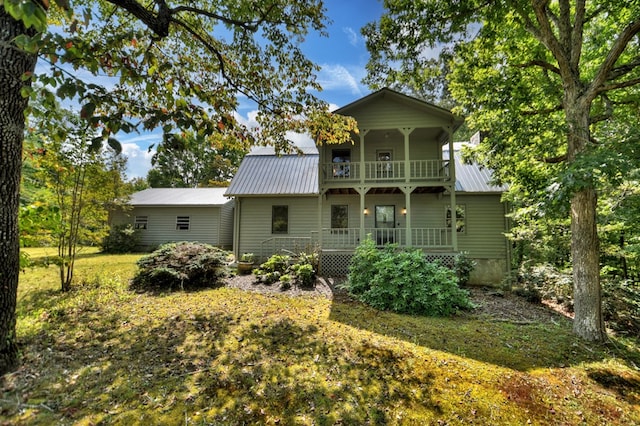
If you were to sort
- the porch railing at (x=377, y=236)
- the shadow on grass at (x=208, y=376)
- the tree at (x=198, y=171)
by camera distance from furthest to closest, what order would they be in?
the tree at (x=198, y=171), the porch railing at (x=377, y=236), the shadow on grass at (x=208, y=376)

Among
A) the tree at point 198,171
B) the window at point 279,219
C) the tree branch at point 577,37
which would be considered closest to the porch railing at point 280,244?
the window at point 279,219

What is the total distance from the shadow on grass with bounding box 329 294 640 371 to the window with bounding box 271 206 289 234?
678cm

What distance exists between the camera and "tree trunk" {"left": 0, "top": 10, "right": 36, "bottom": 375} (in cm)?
275

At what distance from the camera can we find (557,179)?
14.4 ft

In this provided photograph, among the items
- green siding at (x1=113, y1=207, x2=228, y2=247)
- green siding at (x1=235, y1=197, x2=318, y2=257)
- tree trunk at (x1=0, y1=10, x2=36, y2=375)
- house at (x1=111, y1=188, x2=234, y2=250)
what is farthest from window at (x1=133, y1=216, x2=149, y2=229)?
tree trunk at (x1=0, y1=10, x2=36, y2=375)

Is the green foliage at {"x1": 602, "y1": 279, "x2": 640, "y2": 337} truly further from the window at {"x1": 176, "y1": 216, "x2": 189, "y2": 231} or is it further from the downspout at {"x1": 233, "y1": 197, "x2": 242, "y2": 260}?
the window at {"x1": 176, "y1": 216, "x2": 189, "y2": 231}

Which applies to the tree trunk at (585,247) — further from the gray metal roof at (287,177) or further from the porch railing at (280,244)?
the porch railing at (280,244)

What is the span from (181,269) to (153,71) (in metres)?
6.31

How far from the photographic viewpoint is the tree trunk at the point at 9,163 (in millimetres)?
2750

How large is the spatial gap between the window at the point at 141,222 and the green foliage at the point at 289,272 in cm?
1177

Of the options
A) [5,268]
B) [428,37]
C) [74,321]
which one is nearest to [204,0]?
[428,37]

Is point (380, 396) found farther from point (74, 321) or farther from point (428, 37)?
point (428, 37)

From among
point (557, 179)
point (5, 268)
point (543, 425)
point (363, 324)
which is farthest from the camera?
point (363, 324)

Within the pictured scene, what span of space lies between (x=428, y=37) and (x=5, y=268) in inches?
321
